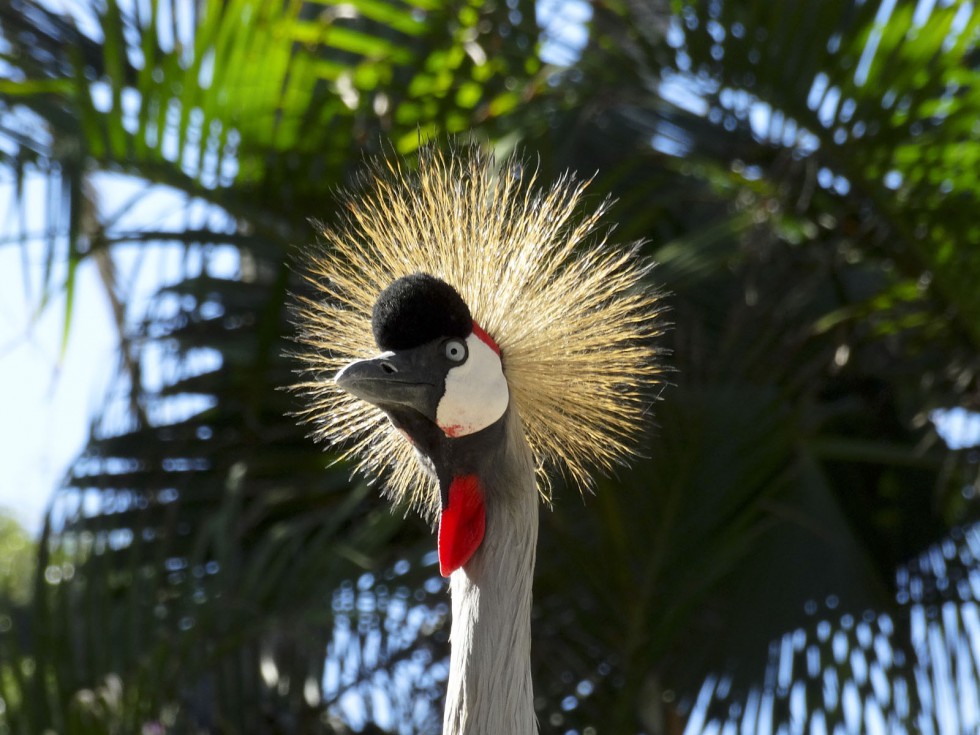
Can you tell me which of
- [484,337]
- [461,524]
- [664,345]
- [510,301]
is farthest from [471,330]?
[664,345]

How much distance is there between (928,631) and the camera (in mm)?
3111

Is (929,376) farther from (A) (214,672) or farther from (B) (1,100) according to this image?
(B) (1,100)

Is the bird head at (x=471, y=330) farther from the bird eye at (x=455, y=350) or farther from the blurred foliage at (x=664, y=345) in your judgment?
the blurred foliage at (x=664, y=345)

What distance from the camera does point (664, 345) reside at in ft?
9.54

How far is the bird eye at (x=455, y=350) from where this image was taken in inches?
70.3

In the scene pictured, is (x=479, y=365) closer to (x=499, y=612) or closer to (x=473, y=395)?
(x=473, y=395)

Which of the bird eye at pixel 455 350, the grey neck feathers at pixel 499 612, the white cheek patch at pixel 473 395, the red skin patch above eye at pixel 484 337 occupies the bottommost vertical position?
the grey neck feathers at pixel 499 612

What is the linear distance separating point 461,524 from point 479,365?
208 millimetres

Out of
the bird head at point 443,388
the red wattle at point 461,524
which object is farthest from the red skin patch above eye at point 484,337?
the red wattle at point 461,524

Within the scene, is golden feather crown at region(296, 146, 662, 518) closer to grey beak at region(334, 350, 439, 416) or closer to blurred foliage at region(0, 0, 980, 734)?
grey beak at region(334, 350, 439, 416)

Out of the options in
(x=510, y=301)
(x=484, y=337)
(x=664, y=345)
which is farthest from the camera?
(x=664, y=345)

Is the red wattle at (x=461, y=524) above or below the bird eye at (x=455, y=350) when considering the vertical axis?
below

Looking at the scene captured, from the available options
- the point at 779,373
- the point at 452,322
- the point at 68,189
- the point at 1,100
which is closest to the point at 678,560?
the point at 779,373

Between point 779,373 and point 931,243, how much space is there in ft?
1.40
